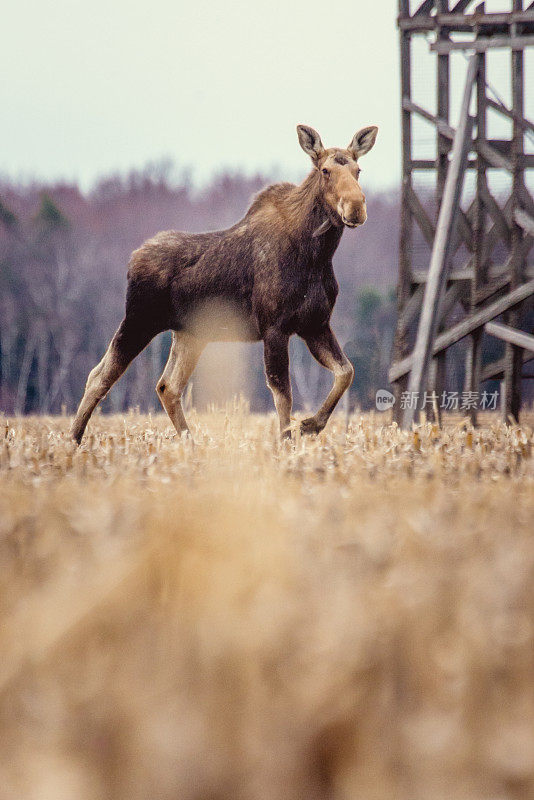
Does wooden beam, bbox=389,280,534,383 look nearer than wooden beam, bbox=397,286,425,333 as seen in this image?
Yes

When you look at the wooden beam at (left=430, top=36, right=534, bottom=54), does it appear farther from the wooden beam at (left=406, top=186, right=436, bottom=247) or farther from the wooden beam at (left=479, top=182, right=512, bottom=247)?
the wooden beam at (left=406, top=186, right=436, bottom=247)

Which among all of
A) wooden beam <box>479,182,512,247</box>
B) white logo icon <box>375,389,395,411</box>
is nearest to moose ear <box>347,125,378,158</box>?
wooden beam <box>479,182,512,247</box>

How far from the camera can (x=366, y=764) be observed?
0.98m

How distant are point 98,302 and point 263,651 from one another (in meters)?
32.4

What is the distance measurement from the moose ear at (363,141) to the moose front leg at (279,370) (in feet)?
4.08

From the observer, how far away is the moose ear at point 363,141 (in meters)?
5.18

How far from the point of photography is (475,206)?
774 cm

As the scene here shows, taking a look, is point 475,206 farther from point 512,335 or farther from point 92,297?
point 92,297

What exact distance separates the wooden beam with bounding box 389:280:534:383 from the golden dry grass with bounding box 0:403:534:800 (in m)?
4.94

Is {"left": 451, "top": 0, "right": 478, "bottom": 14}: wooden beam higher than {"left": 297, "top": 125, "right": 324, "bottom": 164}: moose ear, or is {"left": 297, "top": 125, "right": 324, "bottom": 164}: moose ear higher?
{"left": 451, "top": 0, "right": 478, "bottom": 14}: wooden beam

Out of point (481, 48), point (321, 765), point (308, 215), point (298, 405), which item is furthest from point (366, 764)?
point (298, 405)

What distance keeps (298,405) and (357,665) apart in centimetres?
2993

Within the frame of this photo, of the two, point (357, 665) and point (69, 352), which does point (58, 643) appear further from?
point (69, 352)

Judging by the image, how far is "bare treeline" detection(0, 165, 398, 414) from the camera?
29703mm
